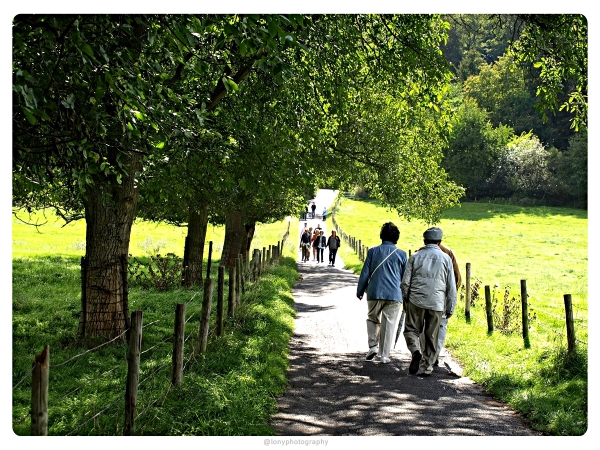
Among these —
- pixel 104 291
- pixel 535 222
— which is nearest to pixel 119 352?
pixel 104 291

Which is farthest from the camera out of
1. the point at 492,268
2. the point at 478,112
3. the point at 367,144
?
the point at 478,112

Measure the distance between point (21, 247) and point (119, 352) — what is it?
69.4 ft

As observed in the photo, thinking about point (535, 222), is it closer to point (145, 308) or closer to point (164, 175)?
point (145, 308)

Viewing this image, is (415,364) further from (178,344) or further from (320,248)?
(320,248)

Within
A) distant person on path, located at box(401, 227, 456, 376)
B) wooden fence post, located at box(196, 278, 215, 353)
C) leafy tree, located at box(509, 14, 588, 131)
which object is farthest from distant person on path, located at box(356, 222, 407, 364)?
leafy tree, located at box(509, 14, 588, 131)

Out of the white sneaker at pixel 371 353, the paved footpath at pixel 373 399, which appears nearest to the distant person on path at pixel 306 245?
the paved footpath at pixel 373 399

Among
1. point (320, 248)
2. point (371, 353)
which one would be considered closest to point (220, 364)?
point (371, 353)

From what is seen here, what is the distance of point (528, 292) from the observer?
79.3ft

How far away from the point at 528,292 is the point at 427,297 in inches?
652

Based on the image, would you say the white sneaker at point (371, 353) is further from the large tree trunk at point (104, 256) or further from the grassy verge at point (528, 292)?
the large tree trunk at point (104, 256)

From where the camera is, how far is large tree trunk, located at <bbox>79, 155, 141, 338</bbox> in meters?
10.6

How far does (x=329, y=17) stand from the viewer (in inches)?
381

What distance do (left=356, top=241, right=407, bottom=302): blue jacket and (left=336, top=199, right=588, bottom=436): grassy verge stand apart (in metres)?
1.60

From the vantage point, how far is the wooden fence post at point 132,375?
5965 millimetres
